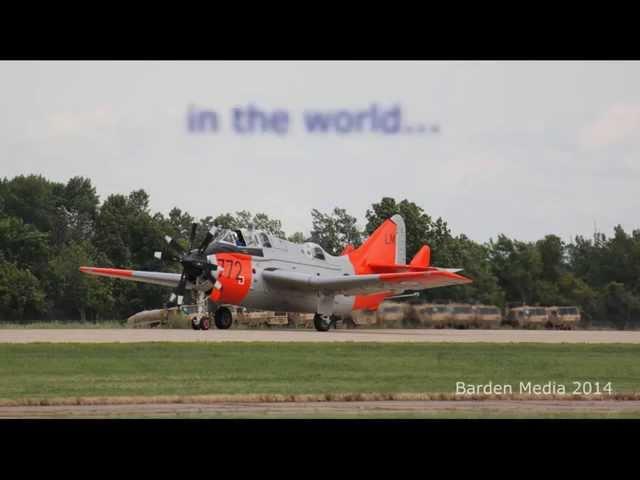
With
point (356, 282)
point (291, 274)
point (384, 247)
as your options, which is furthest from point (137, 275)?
point (384, 247)

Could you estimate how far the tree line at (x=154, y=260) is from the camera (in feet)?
131

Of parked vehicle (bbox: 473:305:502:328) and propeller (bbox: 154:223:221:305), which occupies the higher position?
propeller (bbox: 154:223:221:305)

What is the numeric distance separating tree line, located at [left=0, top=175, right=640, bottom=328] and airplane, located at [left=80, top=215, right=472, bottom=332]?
143cm

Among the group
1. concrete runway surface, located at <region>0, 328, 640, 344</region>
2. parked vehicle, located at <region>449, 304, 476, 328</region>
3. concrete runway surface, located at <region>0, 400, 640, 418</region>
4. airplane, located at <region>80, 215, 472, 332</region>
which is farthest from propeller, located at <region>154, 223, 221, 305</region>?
concrete runway surface, located at <region>0, 400, 640, 418</region>

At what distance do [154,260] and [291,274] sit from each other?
30.4 ft

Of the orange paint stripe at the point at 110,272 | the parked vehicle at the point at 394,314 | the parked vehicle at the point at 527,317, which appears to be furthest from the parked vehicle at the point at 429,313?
the orange paint stripe at the point at 110,272

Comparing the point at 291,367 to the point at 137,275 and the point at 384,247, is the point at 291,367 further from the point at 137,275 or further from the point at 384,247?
the point at 384,247

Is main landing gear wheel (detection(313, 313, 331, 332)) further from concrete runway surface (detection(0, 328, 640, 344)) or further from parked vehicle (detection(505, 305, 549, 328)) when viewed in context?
parked vehicle (detection(505, 305, 549, 328))

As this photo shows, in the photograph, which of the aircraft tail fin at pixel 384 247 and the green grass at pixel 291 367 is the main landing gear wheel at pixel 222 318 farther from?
the green grass at pixel 291 367

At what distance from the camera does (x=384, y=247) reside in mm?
47188

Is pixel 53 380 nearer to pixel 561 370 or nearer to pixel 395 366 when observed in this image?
pixel 395 366

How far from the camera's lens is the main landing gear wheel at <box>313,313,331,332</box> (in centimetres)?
4444

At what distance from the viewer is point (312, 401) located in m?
21.0
